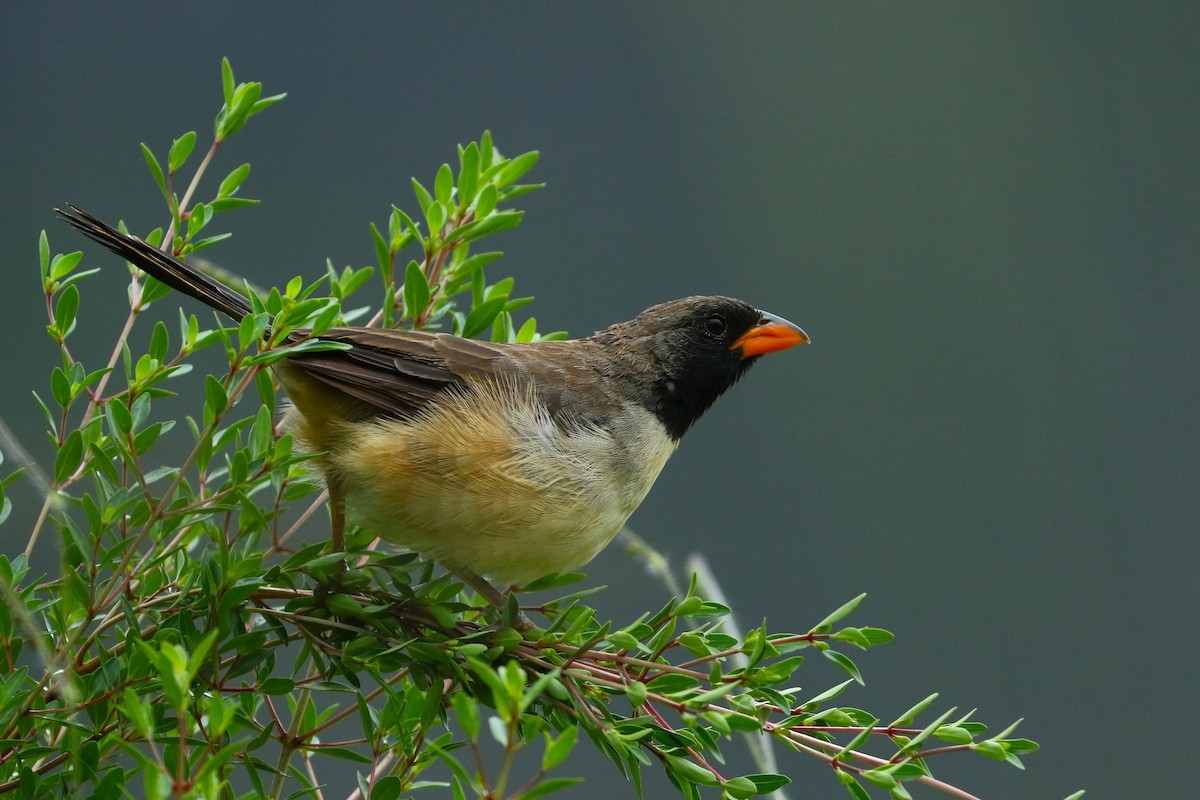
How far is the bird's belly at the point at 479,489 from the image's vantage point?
160 centimetres

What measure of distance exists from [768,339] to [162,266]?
42.9 inches

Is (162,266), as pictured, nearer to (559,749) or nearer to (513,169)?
(513,169)

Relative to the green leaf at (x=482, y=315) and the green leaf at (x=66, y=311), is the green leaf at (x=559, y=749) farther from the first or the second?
the green leaf at (x=482, y=315)

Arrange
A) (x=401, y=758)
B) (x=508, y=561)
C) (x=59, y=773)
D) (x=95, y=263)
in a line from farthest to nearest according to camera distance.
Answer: (x=95, y=263) < (x=508, y=561) < (x=401, y=758) < (x=59, y=773)

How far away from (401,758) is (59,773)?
0.40 metres

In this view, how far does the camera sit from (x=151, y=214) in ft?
11.8

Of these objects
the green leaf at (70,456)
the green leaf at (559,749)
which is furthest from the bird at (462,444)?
the green leaf at (559,749)

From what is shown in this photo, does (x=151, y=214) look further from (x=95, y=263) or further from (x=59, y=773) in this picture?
(x=59, y=773)

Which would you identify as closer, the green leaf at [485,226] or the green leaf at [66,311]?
the green leaf at [66,311]

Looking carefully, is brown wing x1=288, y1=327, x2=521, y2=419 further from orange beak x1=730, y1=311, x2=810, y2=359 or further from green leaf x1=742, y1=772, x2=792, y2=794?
green leaf x1=742, y1=772, x2=792, y2=794

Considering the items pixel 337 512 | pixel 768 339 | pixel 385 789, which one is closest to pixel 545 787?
pixel 385 789

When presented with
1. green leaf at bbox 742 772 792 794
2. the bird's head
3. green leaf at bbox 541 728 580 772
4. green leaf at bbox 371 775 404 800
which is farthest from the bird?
green leaf at bbox 541 728 580 772

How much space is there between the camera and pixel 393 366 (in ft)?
5.49

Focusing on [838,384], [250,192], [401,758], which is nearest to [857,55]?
[838,384]
